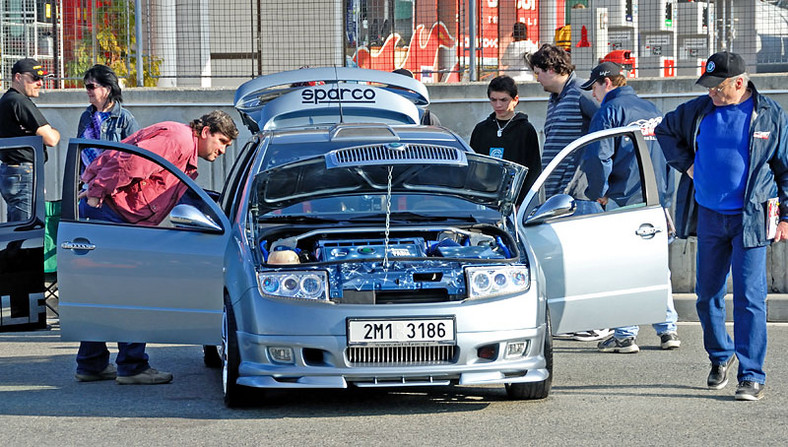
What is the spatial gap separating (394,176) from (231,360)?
1473mm

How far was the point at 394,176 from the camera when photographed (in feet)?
23.4

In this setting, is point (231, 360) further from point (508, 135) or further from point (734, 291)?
point (508, 135)

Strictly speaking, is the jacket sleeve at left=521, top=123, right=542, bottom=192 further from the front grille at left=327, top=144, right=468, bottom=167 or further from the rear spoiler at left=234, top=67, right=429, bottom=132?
the front grille at left=327, top=144, right=468, bottom=167

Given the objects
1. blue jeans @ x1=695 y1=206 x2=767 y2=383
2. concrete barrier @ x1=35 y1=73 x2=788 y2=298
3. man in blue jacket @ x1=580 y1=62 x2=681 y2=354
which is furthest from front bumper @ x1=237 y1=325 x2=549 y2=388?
concrete barrier @ x1=35 y1=73 x2=788 y2=298

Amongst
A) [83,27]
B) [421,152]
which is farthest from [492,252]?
[83,27]

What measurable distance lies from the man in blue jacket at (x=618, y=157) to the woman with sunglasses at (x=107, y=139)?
3213 millimetres

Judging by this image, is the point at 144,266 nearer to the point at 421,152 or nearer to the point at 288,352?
the point at 288,352

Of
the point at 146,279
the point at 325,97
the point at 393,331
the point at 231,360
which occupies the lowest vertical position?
the point at 231,360

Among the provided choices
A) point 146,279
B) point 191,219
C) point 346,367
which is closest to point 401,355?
point 346,367

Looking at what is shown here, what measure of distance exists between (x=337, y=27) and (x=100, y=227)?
804cm

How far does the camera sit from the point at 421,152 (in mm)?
6797

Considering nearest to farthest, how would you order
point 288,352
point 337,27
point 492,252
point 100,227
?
point 288,352
point 492,252
point 100,227
point 337,27

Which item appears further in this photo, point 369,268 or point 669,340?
point 669,340

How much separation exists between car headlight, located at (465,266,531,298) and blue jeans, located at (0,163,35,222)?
3.09 m
